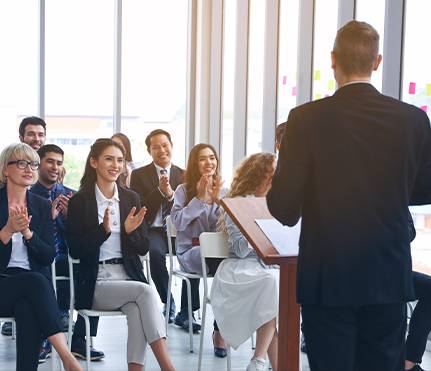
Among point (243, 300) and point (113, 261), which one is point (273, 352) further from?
point (113, 261)

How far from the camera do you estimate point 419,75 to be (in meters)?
5.00

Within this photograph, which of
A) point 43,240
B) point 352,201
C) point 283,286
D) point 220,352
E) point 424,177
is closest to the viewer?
point 352,201

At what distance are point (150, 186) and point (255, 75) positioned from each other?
2.15 metres

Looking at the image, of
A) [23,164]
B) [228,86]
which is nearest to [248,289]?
[23,164]

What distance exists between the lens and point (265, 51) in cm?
714

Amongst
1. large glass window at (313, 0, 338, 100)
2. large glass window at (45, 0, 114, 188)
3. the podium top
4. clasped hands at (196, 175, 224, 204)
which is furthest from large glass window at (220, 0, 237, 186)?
the podium top

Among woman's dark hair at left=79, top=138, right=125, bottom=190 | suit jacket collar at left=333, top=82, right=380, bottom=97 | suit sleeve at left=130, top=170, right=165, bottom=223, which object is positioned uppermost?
suit jacket collar at left=333, top=82, right=380, bottom=97

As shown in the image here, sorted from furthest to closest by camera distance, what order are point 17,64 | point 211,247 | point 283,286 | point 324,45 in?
point 17,64, point 324,45, point 211,247, point 283,286

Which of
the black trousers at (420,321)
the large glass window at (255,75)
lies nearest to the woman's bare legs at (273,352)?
the black trousers at (420,321)

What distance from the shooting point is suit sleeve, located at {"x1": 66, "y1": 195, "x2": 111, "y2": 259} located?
4.28 meters

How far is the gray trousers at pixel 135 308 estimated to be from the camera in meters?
4.14

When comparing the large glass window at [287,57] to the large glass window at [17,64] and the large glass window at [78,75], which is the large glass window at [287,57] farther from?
the large glass window at [17,64]

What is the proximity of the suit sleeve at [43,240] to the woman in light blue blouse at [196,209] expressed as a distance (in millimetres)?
1047

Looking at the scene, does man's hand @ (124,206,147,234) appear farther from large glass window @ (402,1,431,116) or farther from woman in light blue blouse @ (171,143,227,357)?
large glass window @ (402,1,431,116)
